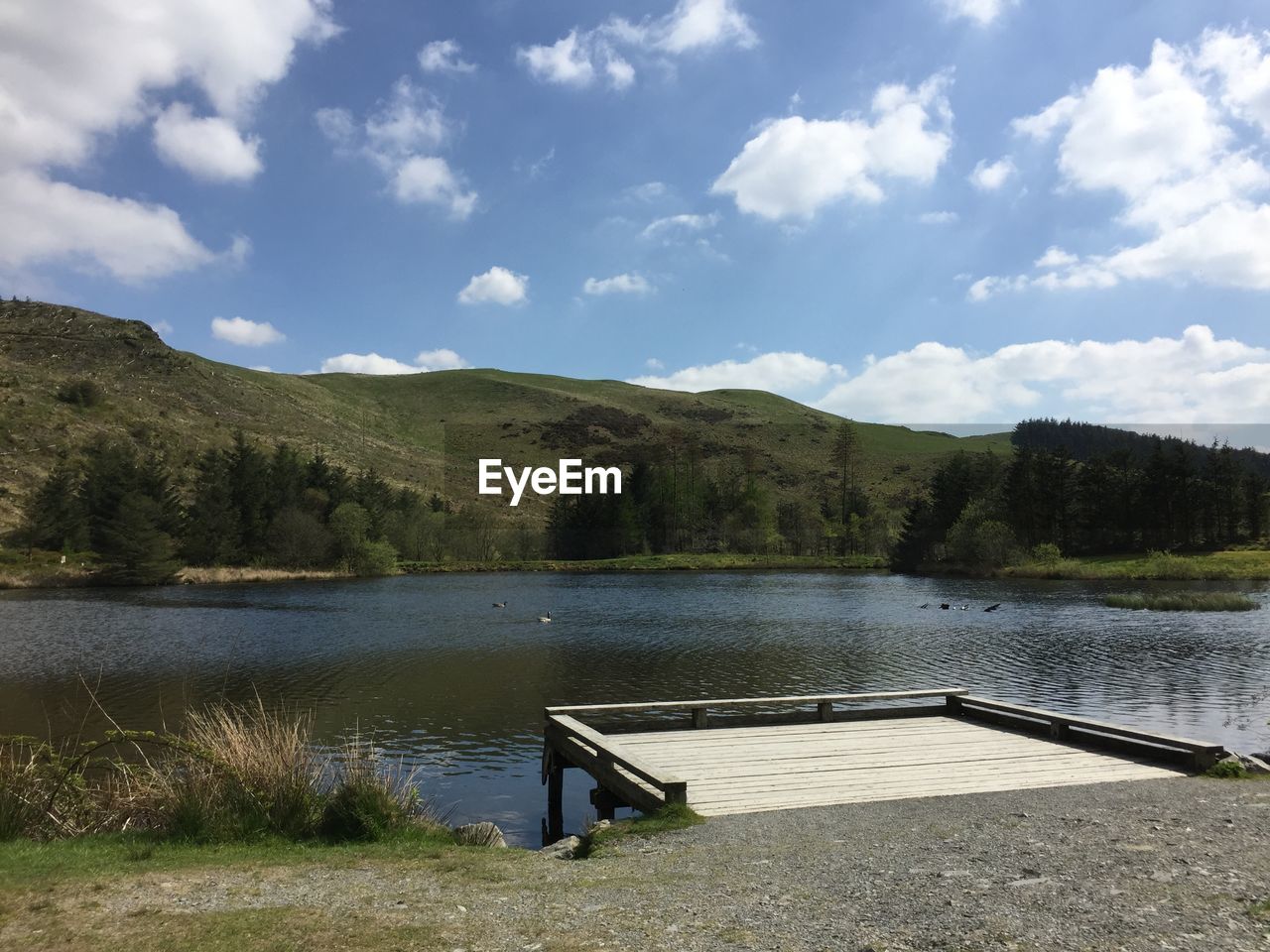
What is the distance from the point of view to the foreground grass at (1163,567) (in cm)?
6300

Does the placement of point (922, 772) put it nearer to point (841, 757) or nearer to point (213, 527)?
point (841, 757)

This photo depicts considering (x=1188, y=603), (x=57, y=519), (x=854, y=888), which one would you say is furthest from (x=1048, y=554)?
(x=57, y=519)

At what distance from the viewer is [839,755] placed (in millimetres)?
12008

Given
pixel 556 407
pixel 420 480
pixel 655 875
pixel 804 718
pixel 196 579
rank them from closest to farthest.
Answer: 1. pixel 655 875
2. pixel 804 718
3. pixel 196 579
4. pixel 420 480
5. pixel 556 407

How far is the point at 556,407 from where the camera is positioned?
161875 millimetres

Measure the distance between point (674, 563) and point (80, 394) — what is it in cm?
6795

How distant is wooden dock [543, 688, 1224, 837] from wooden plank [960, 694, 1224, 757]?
2 centimetres

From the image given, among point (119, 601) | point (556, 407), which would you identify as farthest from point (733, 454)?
point (119, 601)

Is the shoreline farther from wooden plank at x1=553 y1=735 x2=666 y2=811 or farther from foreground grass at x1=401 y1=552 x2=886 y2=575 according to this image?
wooden plank at x1=553 y1=735 x2=666 y2=811

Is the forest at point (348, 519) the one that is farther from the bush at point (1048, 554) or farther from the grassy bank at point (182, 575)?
the bush at point (1048, 554)

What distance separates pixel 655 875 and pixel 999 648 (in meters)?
26.8

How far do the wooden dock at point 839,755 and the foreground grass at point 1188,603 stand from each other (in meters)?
36.3

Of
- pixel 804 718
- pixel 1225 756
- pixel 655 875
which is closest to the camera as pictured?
pixel 655 875

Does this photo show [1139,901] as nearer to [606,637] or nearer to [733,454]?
[606,637]
